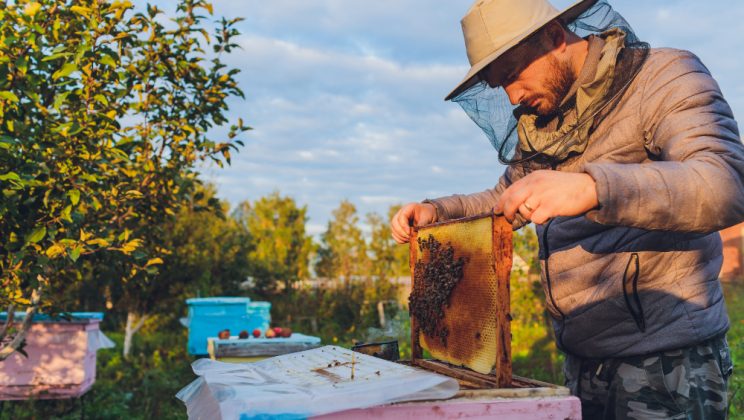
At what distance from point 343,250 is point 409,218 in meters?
13.5

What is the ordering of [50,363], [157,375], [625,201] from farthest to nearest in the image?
[157,375] → [50,363] → [625,201]

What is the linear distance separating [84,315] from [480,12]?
5.85 meters

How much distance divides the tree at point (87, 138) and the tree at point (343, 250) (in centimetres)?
1030

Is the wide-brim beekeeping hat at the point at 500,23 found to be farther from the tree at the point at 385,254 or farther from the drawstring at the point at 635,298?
the tree at the point at 385,254

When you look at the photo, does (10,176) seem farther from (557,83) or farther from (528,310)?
(528,310)

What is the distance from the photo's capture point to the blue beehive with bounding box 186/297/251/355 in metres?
8.12

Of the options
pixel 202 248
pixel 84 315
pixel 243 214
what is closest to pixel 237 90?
pixel 84 315

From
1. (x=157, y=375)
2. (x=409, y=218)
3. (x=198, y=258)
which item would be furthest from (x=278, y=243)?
(x=409, y=218)

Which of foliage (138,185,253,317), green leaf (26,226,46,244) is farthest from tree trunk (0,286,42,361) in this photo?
foliage (138,185,253,317)

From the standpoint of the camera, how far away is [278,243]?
15617 millimetres

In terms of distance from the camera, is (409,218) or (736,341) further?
(736,341)

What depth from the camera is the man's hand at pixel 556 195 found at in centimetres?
144

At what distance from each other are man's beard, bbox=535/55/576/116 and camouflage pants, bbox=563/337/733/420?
86cm

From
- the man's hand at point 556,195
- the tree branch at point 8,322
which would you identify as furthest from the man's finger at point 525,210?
the tree branch at point 8,322
